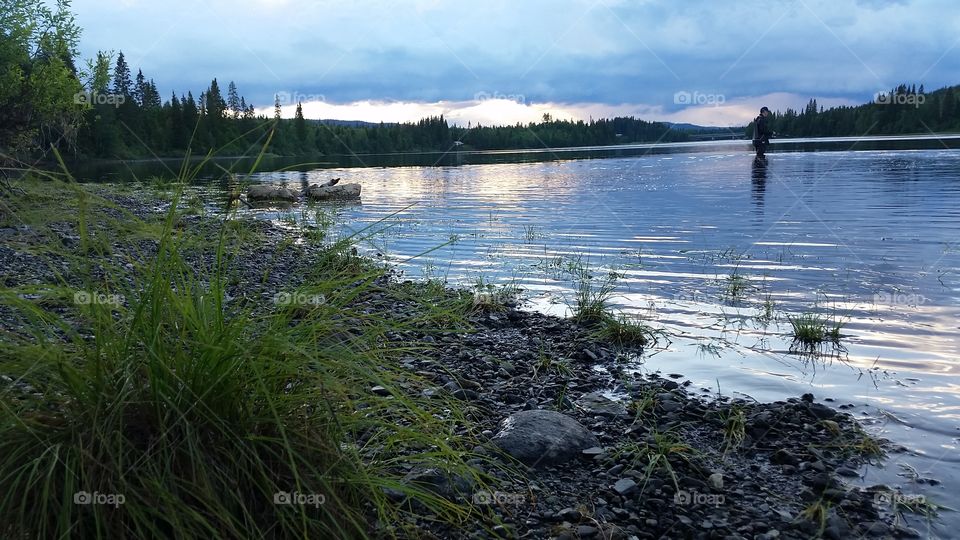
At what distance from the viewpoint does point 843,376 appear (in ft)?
22.9

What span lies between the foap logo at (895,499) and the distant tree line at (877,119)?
114128mm

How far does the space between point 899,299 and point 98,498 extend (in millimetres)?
11140

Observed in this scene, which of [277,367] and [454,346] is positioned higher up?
Answer: [277,367]

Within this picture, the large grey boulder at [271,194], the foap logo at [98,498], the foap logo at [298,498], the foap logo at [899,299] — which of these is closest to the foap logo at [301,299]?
the foap logo at [298,498]

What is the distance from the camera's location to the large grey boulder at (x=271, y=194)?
Answer: 34.7 meters

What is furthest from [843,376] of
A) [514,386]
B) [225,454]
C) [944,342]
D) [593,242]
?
[593,242]

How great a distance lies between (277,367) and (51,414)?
1032 millimetres

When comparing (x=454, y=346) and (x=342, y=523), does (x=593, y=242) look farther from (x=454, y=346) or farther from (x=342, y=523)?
(x=342, y=523)

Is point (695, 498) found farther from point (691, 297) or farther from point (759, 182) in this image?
point (759, 182)

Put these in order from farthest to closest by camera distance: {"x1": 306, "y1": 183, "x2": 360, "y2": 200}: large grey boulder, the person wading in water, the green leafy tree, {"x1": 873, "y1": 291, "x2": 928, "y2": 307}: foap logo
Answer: the person wading in water → {"x1": 306, "y1": 183, "x2": 360, "y2": 200}: large grey boulder → the green leafy tree → {"x1": 873, "y1": 291, "x2": 928, "y2": 307}: foap logo

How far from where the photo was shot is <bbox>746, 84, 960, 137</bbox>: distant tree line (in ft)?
393

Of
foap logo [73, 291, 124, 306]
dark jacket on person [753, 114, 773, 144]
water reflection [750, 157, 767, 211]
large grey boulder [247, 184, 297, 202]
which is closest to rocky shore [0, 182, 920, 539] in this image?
foap logo [73, 291, 124, 306]

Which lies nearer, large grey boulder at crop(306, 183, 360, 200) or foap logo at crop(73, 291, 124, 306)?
foap logo at crop(73, 291, 124, 306)

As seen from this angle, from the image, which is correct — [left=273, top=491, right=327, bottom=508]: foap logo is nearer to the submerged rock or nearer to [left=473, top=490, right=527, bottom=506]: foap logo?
[left=473, top=490, right=527, bottom=506]: foap logo
